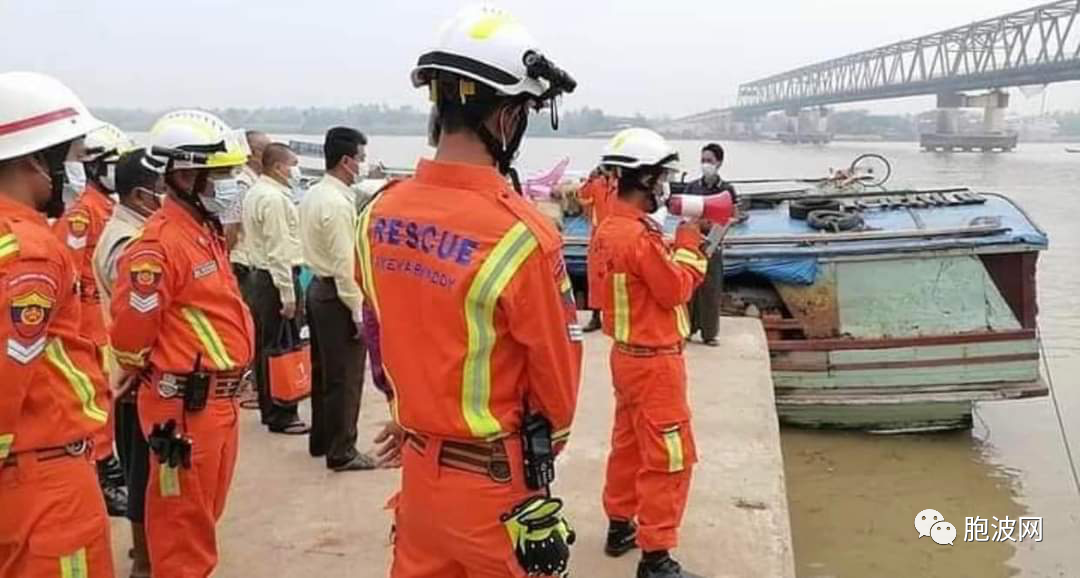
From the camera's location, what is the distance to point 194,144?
3107 mm

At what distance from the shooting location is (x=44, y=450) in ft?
7.22

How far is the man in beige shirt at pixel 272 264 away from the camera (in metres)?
5.18

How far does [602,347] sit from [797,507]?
1879mm

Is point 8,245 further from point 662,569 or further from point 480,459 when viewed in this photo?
point 662,569

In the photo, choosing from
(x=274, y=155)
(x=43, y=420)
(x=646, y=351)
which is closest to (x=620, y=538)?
(x=646, y=351)

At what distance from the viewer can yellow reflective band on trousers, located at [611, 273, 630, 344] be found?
3.67 metres

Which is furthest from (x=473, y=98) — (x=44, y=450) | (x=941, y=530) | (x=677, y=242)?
(x=941, y=530)

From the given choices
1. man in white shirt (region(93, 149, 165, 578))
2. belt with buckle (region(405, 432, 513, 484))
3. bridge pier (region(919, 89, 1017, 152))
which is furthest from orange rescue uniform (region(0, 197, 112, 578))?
bridge pier (region(919, 89, 1017, 152))

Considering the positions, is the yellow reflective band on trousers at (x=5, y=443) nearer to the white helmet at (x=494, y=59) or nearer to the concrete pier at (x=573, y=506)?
the white helmet at (x=494, y=59)

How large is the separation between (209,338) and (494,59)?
58.3 inches

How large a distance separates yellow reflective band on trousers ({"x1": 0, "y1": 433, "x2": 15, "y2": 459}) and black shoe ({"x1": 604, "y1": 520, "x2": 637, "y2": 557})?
2271 millimetres

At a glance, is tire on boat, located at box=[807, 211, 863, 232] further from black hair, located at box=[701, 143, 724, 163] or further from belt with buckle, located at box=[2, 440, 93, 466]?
belt with buckle, located at box=[2, 440, 93, 466]

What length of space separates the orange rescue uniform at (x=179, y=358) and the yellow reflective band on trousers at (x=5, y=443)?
785mm

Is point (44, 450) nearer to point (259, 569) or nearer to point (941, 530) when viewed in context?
point (259, 569)
